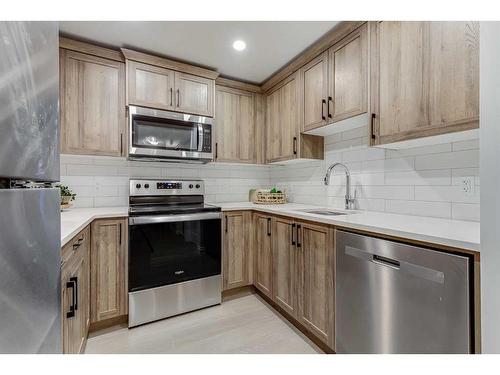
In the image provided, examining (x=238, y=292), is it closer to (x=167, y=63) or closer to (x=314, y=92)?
(x=314, y=92)

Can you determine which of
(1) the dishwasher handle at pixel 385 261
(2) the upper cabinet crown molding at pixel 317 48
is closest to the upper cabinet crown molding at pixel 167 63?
(2) the upper cabinet crown molding at pixel 317 48

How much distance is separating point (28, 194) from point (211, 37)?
6.29 ft

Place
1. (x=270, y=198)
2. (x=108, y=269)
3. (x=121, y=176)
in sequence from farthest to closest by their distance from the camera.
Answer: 1. (x=270, y=198)
2. (x=121, y=176)
3. (x=108, y=269)

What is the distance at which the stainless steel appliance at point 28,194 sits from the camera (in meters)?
0.39

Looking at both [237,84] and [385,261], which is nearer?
[385,261]

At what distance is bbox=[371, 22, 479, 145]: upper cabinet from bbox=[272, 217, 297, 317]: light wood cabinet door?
94 cm

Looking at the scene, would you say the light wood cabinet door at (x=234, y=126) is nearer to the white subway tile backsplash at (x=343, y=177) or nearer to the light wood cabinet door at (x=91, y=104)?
the white subway tile backsplash at (x=343, y=177)

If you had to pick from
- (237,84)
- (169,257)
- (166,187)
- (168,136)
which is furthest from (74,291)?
(237,84)

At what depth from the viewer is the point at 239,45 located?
6.67ft

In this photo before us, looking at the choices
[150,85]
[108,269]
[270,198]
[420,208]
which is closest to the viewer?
[420,208]

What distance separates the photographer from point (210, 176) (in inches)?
111

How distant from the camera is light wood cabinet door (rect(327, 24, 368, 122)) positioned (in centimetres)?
165

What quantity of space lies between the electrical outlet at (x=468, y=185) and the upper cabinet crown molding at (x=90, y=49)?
274 centimetres
